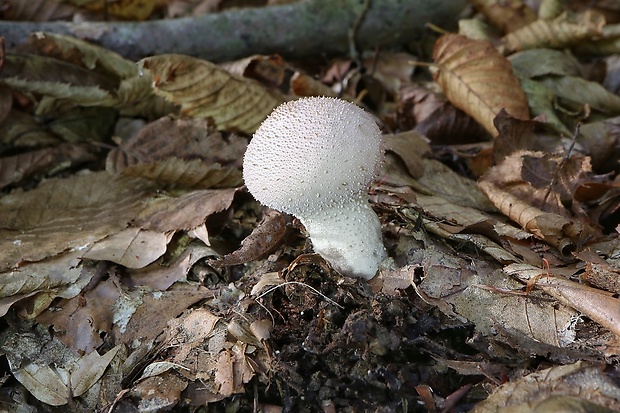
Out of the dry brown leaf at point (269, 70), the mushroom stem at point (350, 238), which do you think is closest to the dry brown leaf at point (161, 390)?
the mushroom stem at point (350, 238)

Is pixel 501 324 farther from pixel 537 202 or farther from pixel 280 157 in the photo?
pixel 280 157

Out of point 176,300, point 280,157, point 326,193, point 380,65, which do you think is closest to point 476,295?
point 326,193

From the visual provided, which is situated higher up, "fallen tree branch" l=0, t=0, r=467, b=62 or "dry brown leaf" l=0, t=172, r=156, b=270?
"fallen tree branch" l=0, t=0, r=467, b=62

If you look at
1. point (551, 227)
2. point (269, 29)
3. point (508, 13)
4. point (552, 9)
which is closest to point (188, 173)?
point (269, 29)

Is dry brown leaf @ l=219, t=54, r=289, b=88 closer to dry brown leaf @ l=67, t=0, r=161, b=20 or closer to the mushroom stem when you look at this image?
dry brown leaf @ l=67, t=0, r=161, b=20

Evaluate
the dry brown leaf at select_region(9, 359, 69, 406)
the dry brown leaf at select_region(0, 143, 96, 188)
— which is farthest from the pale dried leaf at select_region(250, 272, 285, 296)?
the dry brown leaf at select_region(0, 143, 96, 188)

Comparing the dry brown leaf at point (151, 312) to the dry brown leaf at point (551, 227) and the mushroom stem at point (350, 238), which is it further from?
the dry brown leaf at point (551, 227)

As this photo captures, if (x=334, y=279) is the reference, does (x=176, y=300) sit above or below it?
below
